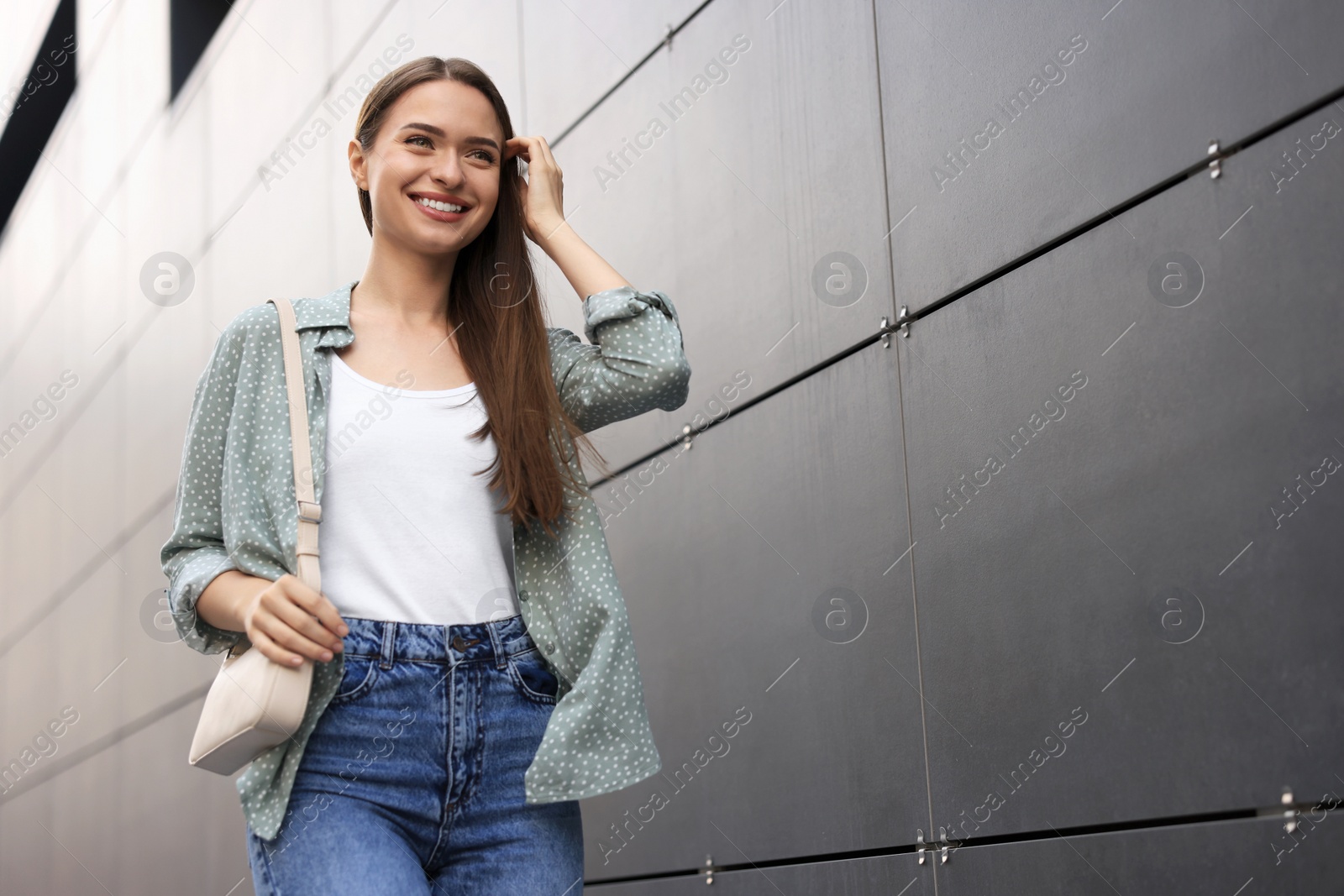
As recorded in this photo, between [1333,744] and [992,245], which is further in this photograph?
[992,245]

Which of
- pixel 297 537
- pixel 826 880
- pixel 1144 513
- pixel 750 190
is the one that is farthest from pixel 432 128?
pixel 826 880

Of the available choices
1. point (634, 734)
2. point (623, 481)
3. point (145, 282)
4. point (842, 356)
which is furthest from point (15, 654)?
point (634, 734)

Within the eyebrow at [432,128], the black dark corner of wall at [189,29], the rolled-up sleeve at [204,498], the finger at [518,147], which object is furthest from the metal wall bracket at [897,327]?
the black dark corner of wall at [189,29]

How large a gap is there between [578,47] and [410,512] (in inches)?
135

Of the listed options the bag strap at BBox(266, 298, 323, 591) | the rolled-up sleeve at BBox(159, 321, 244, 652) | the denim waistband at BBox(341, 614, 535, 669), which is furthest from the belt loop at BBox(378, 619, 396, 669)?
the rolled-up sleeve at BBox(159, 321, 244, 652)

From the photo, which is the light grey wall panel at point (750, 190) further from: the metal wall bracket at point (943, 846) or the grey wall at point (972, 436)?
the metal wall bracket at point (943, 846)

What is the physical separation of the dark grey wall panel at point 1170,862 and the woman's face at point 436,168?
63.0 inches

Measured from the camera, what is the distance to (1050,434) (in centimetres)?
265

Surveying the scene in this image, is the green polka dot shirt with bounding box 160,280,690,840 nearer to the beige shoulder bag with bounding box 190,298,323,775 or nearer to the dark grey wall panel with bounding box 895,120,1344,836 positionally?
the beige shoulder bag with bounding box 190,298,323,775

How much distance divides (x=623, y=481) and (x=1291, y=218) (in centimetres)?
271

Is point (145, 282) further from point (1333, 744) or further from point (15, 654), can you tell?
point (1333, 744)

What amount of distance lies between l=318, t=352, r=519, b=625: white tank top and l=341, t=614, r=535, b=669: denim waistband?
18 mm

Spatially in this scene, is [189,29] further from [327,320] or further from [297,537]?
[297,537]

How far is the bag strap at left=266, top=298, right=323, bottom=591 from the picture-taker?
1.83 metres
